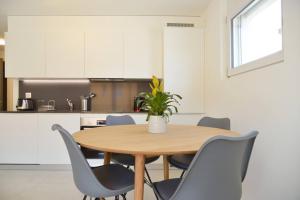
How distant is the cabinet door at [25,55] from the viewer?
11.0 feet

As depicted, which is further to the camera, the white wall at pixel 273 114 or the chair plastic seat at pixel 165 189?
the white wall at pixel 273 114

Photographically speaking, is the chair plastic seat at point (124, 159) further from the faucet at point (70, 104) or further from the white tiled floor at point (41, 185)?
the faucet at point (70, 104)

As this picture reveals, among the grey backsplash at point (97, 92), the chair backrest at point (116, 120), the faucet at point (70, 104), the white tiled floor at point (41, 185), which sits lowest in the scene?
the white tiled floor at point (41, 185)

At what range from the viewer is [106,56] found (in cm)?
340

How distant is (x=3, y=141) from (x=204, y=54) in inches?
132

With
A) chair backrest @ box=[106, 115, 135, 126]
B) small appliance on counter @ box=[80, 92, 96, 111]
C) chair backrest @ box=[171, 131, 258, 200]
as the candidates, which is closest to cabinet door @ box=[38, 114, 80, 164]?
small appliance on counter @ box=[80, 92, 96, 111]

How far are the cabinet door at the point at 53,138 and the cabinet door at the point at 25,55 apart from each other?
81 centimetres

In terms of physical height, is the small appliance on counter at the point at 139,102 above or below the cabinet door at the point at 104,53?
below

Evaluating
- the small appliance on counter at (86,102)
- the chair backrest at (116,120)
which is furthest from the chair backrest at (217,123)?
the small appliance on counter at (86,102)

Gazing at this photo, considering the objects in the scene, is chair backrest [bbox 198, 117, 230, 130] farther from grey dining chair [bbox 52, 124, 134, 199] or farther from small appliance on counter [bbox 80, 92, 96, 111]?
small appliance on counter [bbox 80, 92, 96, 111]

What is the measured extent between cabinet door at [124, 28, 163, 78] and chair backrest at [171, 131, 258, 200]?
2617mm

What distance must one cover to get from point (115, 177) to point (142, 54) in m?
2.42

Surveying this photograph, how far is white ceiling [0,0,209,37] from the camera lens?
3.04 metres

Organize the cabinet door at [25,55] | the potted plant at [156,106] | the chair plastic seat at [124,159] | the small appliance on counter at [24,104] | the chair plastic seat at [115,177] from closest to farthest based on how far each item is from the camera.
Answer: the chair plastic seat at [115,177] < the potted plant at [156,106] < the chair plastic seat at [124,159] < the cabinet door at [25,55] < the small appliance on counter at [24,104]
